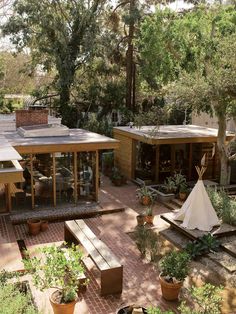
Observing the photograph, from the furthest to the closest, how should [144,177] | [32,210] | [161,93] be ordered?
[144,177] < [161,93] < [32,210]

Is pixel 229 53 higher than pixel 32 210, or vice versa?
pixel 229 53

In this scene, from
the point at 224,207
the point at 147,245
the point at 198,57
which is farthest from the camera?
the point at 198,57

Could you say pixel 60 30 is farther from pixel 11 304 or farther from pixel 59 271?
pixel 11 304

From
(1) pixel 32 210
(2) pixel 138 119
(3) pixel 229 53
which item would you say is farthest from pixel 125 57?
(1) pixel 32 210

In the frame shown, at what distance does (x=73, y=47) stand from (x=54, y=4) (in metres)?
2.86

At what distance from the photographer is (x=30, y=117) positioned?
52.9 ft

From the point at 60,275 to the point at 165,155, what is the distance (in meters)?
11.9

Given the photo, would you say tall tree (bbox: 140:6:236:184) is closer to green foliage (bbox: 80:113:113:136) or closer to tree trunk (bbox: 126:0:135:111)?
green foliage (bbox: 80:113:113:136)

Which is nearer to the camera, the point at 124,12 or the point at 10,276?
the point at 10,276

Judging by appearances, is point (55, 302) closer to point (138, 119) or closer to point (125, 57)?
point (138, 119)

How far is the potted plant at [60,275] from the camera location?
643cm

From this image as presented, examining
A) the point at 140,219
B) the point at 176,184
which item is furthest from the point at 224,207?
the point at 176,184

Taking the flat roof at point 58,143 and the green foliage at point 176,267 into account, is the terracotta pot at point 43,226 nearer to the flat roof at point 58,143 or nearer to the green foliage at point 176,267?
the flat roof at point 58,143

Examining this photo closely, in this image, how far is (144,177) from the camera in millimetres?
17672
